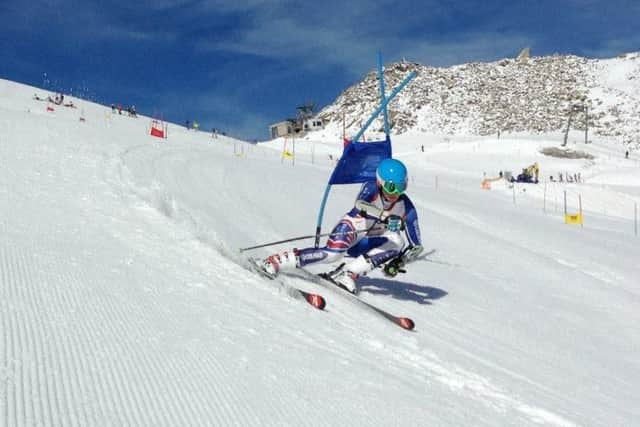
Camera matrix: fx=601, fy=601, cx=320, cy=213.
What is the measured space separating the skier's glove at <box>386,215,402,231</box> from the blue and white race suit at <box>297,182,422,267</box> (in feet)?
0.25

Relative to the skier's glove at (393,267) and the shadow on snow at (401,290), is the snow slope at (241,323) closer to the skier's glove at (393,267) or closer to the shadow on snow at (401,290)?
the shadow on snow at (401,290)

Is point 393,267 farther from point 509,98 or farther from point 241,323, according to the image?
point 509,98

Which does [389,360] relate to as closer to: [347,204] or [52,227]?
[52,227]

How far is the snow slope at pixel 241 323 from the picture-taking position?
2611 millimetres

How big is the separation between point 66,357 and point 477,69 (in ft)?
370

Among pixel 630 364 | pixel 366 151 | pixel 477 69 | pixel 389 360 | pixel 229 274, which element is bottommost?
pixel 630 364

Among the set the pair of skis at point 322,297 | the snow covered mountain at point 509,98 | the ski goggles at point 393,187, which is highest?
the snow covered mountain at point 509,98

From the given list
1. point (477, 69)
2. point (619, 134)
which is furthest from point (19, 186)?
point (477, 69)

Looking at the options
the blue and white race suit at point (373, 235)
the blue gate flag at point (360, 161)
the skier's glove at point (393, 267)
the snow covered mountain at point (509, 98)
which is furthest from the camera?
the snow covered mountain at point (509, 98)

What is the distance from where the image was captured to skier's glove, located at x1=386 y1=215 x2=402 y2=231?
6.96 metres

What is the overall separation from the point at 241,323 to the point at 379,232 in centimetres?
352

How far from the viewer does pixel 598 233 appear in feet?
55.1

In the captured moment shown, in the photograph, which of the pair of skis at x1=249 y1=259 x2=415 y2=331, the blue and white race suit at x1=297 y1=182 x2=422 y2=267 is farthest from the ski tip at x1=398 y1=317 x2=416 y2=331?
the blue and white race suit at x1=297 y1=182 x2=422 y2=267

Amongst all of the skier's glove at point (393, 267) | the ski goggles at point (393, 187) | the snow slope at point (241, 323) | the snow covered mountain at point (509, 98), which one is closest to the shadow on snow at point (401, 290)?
the snow slope at point (241, 323)
